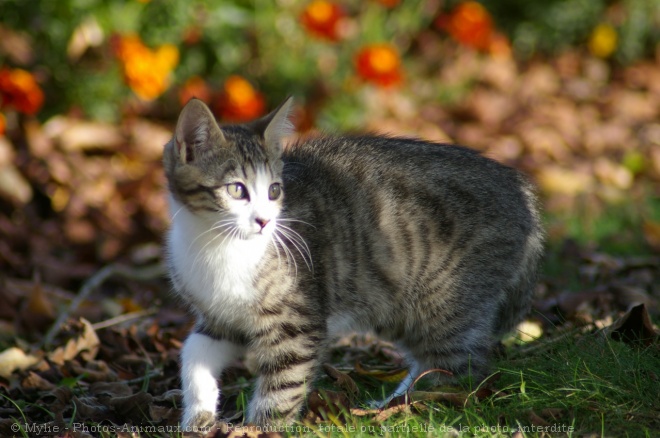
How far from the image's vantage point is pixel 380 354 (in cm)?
410

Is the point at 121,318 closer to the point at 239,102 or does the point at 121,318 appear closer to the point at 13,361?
the point at 13,361

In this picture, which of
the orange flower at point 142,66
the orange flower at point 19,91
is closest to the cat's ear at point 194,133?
the orange flower at point 142,66

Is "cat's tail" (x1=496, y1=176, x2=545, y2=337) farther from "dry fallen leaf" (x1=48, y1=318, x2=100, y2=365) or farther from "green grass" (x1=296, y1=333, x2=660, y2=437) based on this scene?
"dry fallen leaf" (x1=48, y1=318, x2=100, y2=365)

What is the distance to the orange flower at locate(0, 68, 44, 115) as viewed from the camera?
566 cm

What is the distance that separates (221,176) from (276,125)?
389 millimetres

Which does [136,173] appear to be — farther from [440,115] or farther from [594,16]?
[594,16]

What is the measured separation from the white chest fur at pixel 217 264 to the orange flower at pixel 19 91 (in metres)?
2.90

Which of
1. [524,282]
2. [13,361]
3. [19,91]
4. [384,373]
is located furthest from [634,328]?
[19,91]

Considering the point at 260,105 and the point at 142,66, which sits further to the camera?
the point at 260,105

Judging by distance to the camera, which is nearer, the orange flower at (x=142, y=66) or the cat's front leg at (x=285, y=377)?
the cat's front leg at (x=285, y=377)

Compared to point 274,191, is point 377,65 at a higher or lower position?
lower

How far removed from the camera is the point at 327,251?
3.48 meters

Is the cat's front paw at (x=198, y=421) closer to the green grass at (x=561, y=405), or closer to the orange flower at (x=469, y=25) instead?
the green grass at (x=561, y=405)

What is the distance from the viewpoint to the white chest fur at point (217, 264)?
3.24m
